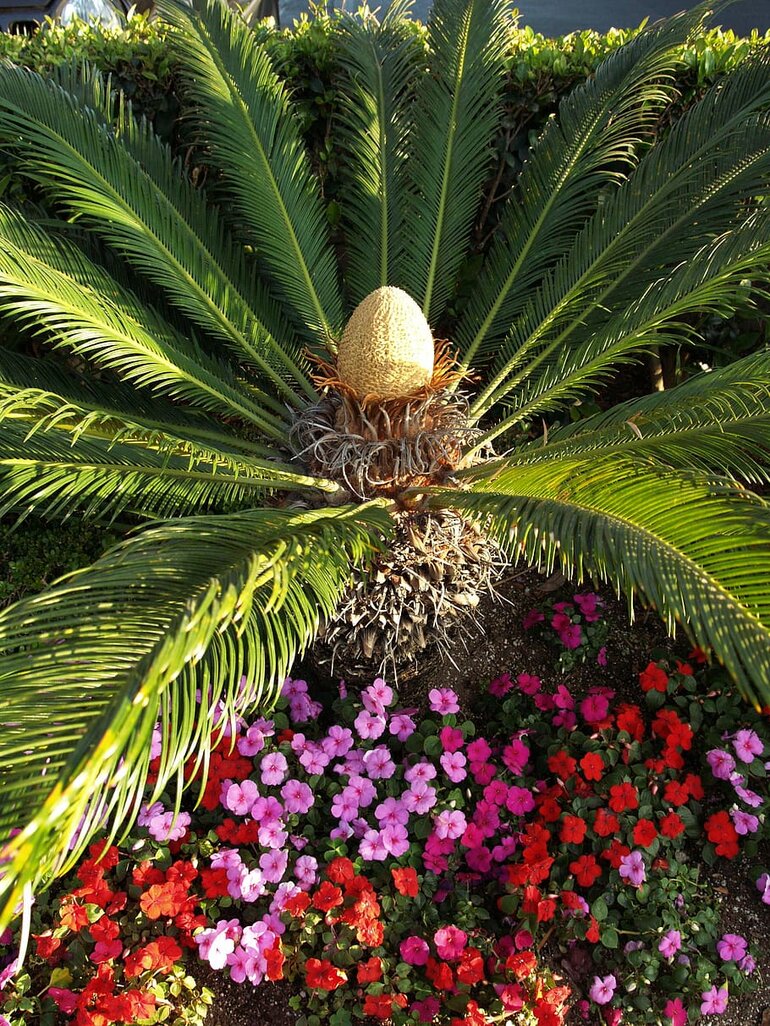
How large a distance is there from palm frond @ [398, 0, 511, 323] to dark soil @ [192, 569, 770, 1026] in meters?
1.09

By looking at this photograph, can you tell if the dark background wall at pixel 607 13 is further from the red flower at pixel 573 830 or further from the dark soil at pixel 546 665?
the red flower at pixel 573 830

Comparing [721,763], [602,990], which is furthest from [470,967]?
[721,763]

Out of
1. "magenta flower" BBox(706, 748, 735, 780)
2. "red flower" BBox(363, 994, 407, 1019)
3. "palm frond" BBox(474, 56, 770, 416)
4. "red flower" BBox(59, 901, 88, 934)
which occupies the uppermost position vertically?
"palm frond" BBox(474, 56, 770, 416)

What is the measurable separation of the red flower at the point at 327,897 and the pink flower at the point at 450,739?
55 centimetres

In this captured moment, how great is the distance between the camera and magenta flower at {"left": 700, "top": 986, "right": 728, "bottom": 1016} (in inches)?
77.8

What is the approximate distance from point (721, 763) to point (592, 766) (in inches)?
15.3

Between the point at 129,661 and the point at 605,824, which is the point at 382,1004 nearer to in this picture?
the point at 605,824

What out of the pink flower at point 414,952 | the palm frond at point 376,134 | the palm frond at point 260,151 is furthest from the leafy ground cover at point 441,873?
the palm frond at point 376,134

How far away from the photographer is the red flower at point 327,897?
2.01m

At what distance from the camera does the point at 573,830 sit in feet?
7.20

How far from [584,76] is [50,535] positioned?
2.50 metres

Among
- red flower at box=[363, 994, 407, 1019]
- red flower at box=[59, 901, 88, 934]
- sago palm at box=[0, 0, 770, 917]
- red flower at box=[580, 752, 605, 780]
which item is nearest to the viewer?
sago palm at box=[0, 0, 770, 917]

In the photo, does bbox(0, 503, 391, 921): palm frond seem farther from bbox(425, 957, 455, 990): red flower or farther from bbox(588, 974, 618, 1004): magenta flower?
bbox(588, 974, 618, 1004): magenta flower

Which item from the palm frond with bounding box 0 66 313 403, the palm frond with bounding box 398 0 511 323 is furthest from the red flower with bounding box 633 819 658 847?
the palm frond with bounding box 398 0 511 323
